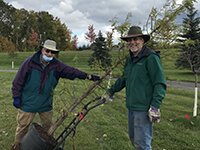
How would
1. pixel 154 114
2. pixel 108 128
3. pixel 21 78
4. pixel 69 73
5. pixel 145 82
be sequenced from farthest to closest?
pixel 108 128, pixel 69 73, pixel 21 78, pixel 145 82, pixel 154 114

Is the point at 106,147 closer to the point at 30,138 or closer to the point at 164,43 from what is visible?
the point at 30,138

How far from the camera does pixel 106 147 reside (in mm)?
6191

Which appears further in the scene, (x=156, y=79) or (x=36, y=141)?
(x=36, y=141)

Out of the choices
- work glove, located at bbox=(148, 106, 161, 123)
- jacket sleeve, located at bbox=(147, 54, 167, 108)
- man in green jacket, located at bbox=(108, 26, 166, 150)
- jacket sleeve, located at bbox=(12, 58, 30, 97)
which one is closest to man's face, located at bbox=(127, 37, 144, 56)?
man in green jacket, located at bbox=(108, 26, 166, 150)

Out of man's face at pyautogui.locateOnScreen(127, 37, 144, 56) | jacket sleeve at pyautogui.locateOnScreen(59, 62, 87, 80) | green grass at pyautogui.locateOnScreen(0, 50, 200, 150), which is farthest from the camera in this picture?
green grass at pyautogui.locateOnScreen(0, 50, 200, 150)

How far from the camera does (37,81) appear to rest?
5.04 m

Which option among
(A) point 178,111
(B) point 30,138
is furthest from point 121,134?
(A) point 178,111

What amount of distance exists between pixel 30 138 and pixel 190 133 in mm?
4051

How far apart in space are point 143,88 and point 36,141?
1.77m

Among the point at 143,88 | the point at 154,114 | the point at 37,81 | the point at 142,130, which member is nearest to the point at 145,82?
the point at 143,88

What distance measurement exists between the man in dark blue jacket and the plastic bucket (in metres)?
0.42

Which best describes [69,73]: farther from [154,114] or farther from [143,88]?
[154,114]

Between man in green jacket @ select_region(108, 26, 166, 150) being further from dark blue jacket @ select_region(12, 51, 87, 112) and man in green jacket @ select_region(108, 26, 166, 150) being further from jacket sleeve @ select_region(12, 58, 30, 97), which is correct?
jacket sleeve @ select_region(12, 58, 30, 97)

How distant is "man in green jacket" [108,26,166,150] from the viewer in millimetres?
3926
